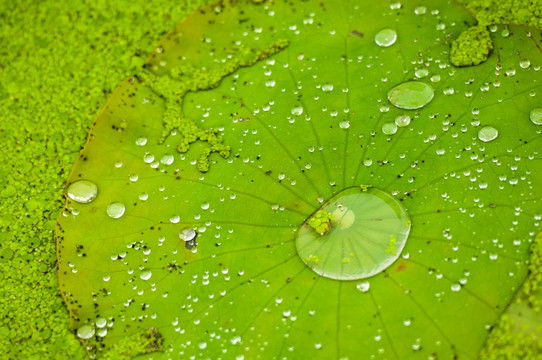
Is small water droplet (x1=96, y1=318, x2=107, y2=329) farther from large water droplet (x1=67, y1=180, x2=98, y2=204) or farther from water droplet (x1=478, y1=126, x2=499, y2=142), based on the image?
water droplet (x1=478, y1=126, x2=499, y2=142)

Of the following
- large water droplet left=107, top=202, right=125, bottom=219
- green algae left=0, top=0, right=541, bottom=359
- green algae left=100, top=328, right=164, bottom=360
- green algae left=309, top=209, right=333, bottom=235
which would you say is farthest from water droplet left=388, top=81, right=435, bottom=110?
green algae left=100, top=328, right=164, bottom=360

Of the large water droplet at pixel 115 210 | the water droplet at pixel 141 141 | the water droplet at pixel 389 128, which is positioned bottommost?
the large water droplet at pixel 115 210

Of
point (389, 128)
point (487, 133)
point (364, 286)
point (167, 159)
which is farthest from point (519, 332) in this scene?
point (167, 159)

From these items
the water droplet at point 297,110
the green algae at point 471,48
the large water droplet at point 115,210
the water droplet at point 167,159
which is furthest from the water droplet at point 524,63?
the large water droplet at point 115,210

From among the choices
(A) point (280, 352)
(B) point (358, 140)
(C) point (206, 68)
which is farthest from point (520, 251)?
(C) point (206, 68)

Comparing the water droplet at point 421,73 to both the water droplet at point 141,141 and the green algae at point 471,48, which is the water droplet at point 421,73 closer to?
the green algae at point 471,48

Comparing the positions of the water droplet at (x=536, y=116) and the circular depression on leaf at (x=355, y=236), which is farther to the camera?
the water droplet at (x=536, y=116)

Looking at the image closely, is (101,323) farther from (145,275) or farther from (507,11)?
(507,11)
